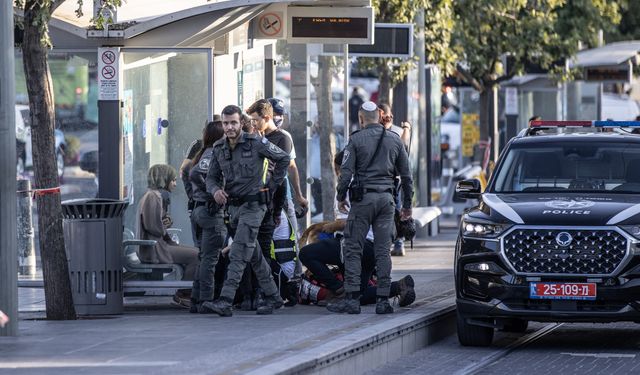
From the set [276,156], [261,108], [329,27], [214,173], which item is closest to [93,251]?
[214,173]

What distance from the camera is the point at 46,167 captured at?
13109 mm

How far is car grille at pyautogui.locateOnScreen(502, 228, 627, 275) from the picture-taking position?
40.1 ft

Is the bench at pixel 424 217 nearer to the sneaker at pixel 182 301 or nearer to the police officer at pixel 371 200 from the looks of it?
the sneaker at pixel 182 301

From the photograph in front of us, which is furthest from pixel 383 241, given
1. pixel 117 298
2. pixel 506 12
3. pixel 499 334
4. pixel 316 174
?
pixel 506 12

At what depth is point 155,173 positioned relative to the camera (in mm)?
14719

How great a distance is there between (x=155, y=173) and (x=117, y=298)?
1475mm

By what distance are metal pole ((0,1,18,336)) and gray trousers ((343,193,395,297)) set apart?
3014 mm

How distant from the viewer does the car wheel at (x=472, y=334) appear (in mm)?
12930

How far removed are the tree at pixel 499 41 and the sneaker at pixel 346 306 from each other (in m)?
15.3

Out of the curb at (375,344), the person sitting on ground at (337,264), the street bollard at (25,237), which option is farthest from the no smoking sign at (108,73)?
the street bollard at (25,237)

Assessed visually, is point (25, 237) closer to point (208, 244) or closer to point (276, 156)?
point (208, 244)

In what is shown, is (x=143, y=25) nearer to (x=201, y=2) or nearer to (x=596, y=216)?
(x=201, y=2)

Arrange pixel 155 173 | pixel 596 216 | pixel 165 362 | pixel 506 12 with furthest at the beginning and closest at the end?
pixel 506 12, pixel 155 173, pixel 596 216, pixel 165 362

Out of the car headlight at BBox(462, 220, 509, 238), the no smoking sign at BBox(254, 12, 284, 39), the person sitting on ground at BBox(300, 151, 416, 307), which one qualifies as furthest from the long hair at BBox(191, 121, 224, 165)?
the no smoking sign at BBox(254, 12, 284, 39)
